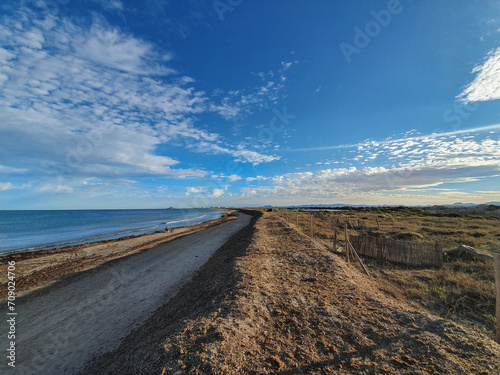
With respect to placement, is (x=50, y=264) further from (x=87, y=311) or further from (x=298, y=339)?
(x=298, y=339)

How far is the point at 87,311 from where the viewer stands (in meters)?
7.37

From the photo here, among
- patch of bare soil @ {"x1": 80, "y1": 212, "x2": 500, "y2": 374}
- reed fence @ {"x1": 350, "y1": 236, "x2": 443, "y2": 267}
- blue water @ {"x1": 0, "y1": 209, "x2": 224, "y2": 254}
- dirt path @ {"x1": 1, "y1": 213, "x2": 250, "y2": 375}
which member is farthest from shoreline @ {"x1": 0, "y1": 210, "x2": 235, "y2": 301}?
reed fence @ {"x1": 350, "y1": 236, "x2": 443, "y2": 267}

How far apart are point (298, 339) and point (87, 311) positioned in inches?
289

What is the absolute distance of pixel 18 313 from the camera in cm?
759

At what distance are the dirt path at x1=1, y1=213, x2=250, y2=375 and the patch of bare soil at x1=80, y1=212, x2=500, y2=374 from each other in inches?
35.2

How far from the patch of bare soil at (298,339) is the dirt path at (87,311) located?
895mm

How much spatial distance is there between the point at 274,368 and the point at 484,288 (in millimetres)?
7635

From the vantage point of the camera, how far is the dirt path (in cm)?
520

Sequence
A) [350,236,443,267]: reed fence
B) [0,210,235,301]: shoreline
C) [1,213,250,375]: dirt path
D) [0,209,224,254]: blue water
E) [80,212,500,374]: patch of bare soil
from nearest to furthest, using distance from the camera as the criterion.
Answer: [80,212,500,374]: patch of bare soil < [1,213,250,375]: dirt path < [350,236,443,267]: reed fence < [0,210,235,301]: shoreline < [0,209,224,254]: blue water

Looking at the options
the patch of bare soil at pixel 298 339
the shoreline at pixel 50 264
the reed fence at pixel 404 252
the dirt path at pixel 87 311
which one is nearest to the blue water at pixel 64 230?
the shoreline at pixel 50 264

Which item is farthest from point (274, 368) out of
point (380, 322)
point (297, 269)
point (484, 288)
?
point (484, 288)

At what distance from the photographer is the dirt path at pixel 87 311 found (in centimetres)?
520

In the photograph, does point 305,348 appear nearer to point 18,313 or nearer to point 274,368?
point 274,368

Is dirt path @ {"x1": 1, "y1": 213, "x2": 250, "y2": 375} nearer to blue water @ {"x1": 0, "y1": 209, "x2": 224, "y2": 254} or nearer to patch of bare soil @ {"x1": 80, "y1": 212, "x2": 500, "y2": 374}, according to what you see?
patch of bare soil @ {"x1": 80, "y1": 212, "x2": 500, "y2": 374}
